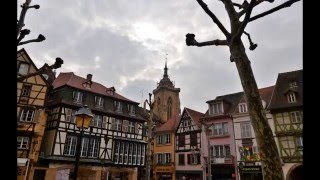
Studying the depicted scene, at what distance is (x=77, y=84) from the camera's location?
31.4 metres

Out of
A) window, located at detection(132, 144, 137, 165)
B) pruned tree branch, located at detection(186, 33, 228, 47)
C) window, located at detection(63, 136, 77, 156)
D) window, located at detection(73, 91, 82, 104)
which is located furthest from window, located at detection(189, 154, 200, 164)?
pruned tree branch, located at detection(186, 33, 228, 47)

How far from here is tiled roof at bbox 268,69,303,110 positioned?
28073 mm

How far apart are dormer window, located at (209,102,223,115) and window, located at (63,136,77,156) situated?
712 inches

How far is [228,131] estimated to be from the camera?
3262 centimetres

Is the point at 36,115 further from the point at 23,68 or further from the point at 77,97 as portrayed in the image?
the point at 77,97

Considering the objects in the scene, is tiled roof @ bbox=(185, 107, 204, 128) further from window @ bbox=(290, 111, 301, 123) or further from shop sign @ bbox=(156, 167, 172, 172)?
window @ bbox=(290, 111, 301, 123)

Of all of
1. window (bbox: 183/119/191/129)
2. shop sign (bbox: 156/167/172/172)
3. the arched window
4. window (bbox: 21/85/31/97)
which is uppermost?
the arched window

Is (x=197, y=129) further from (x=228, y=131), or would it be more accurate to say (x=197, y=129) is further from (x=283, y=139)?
(x=283, y=139)

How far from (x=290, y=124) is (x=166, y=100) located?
117 feet

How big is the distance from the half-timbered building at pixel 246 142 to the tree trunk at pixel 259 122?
2581 centimetres

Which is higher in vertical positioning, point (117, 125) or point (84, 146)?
point (117, 125)

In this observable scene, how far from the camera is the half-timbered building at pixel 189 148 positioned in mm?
34281

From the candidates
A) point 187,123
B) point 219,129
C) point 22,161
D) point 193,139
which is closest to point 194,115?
point 187,123
